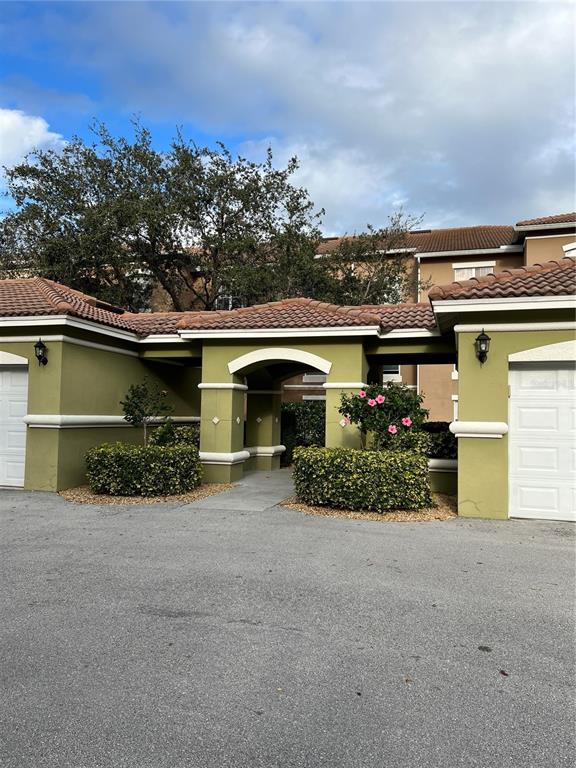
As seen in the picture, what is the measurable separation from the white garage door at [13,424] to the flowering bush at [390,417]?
6.80m

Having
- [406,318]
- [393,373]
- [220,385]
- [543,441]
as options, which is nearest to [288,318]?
[220,385]

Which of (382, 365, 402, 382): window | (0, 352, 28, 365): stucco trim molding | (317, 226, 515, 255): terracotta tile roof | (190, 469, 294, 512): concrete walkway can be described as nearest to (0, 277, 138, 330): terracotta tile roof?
(0, 352, 28, 365): stucco trim molding

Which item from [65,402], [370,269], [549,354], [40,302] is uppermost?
[370,269]

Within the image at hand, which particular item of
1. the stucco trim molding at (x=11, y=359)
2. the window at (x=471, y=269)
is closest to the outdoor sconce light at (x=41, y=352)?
the stucco trim molding at (x=11, y=359)

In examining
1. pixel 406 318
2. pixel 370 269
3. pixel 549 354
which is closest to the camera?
pixel 549 354

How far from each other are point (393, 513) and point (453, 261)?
56.7 ft

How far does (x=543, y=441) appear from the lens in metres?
8.27

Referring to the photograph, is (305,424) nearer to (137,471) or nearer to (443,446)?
(443,446)

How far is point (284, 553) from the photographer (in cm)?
623

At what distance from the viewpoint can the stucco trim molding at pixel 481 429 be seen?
8.38 m

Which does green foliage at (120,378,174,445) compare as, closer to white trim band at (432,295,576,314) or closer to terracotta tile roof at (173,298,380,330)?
terracotta tile roof at (173,298,380,330)

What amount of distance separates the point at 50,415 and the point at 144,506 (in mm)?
3065

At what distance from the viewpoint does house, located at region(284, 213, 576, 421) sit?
20.1 meters

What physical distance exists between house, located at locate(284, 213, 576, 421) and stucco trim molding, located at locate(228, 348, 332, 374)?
10682 millimetres
